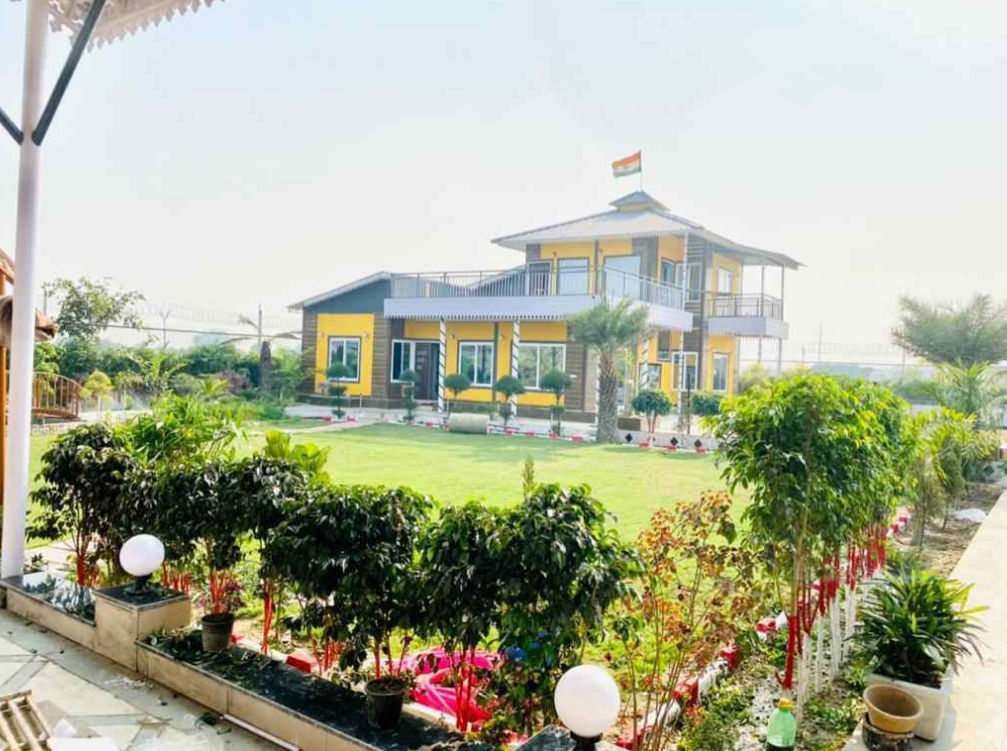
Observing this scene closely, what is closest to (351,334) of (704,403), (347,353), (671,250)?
(347,353)

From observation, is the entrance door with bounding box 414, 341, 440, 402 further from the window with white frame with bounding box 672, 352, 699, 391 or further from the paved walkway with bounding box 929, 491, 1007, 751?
the paved walkway with bounding box 929, 491, 1007, 751

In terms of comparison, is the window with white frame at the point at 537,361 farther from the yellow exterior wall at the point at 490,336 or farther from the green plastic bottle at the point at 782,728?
the green plastic bottle at the point at 782,728

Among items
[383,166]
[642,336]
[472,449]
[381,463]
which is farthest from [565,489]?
[642,336]

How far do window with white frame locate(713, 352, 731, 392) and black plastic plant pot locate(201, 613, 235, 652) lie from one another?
976 inches

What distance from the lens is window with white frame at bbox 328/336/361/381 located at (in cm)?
2555

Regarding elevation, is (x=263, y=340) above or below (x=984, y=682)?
above

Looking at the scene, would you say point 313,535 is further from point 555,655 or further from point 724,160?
point 724,160

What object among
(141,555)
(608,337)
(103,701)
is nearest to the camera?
(103,701)

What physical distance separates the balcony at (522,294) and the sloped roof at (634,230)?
1.31m

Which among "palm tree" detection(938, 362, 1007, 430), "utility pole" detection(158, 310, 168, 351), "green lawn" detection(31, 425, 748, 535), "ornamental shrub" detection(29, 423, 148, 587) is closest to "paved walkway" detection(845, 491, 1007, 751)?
"green lawn" detection(31, 425, 748, 535)

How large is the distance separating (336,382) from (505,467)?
48.4ft

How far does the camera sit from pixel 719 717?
3.62 meters

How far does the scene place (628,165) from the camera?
27156 millimetres

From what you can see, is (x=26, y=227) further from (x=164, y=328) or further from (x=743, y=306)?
(x=743, y=306)
